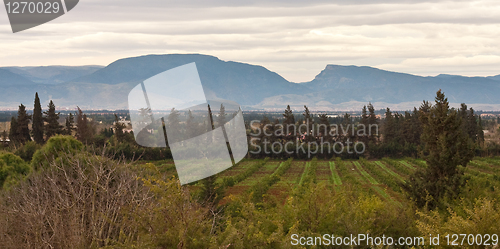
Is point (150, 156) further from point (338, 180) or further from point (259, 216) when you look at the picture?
point (259, 216)

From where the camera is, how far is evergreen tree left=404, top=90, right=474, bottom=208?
18797mm

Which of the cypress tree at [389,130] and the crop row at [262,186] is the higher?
the cypress tree at [389,130]

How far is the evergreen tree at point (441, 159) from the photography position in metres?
18.8

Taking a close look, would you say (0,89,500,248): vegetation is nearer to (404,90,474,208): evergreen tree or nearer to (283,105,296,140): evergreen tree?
(404,90,474,208): evergreen tree

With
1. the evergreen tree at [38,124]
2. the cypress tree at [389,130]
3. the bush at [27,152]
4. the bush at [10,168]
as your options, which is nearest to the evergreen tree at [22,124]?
the evergreen tree at [38,124]

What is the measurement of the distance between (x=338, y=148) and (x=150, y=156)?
104ft

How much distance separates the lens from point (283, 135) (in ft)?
234

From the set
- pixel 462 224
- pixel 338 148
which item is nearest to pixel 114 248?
pixel 462 224

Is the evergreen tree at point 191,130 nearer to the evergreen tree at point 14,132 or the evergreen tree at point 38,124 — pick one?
the evergreen tree at point 38,124

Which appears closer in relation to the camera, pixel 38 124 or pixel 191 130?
pixel 191 130

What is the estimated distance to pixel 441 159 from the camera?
18984 mm

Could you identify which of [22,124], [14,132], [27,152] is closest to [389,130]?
[27,152]

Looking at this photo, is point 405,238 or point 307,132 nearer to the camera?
point 405,238

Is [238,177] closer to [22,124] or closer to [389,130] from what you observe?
[22,124]
